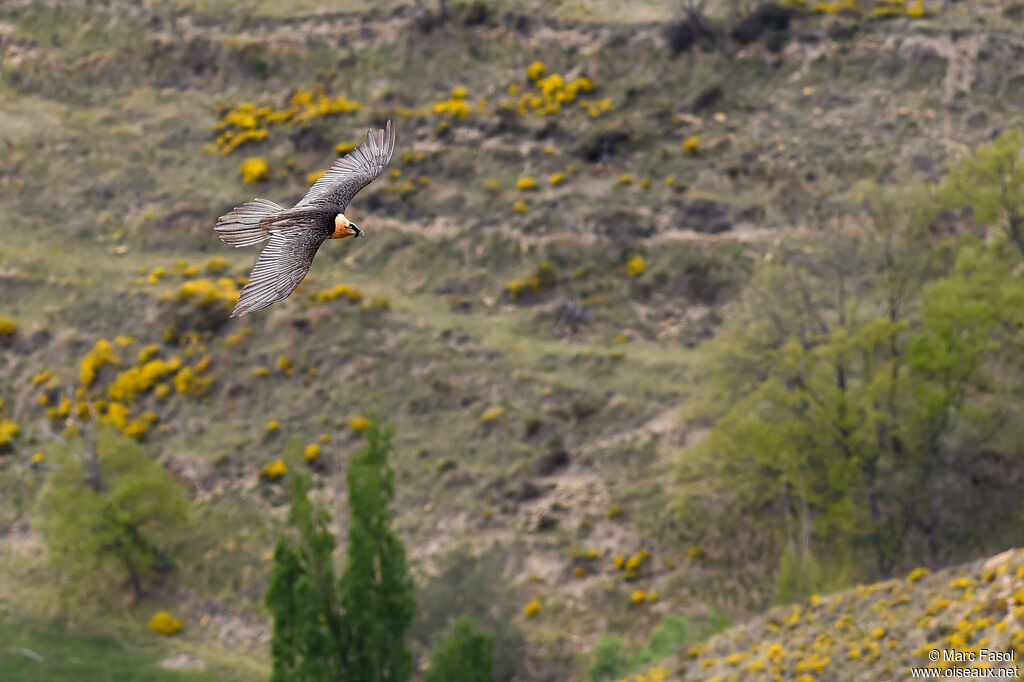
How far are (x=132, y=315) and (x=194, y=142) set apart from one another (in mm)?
16906

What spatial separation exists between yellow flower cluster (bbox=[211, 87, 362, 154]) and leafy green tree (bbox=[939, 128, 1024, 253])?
43920mm

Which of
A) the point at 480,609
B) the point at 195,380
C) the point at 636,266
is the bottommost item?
the point at 480,609

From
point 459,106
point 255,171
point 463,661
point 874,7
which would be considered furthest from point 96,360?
point 874,7

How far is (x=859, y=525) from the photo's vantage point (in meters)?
44.2

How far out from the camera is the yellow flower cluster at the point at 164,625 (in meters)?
52.2

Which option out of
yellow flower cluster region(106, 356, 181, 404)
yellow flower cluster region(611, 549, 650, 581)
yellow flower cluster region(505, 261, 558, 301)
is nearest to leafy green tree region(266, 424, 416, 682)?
yellow flower cluster region(611, 549, 650, 581)

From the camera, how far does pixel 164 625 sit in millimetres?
52406

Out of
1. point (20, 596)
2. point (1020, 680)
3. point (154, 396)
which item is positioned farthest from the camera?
point (154, 396)

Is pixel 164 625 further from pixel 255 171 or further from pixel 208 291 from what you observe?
pixel 255 171

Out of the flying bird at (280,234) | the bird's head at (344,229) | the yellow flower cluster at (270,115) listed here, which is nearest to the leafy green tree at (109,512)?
the yellow flower cluster at (270,115)

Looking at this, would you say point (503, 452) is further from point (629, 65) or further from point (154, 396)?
point (629, 65)

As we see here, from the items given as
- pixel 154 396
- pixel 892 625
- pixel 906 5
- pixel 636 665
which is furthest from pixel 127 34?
pixel 892 625

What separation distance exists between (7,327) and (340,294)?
2112cm

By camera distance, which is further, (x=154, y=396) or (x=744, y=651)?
(x=154, y=396)
